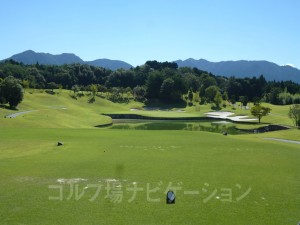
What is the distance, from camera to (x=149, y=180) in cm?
1723

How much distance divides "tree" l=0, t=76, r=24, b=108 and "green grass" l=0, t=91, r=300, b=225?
46.6 metres

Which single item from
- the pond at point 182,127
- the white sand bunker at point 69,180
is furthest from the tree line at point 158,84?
the white sand bunker at point 69,180

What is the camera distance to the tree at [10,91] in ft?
245

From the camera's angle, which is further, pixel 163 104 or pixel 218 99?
pixel 163 104

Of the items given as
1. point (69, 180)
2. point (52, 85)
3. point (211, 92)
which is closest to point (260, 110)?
point (211, 92)

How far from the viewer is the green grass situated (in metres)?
12.4

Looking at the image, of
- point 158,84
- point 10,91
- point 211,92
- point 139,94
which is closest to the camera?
point 10,91

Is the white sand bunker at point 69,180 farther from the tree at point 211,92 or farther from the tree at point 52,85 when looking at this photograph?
the tree at point 52,85

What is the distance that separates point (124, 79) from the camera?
174m

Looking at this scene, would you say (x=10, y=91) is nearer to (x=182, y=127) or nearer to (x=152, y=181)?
(x=182, y=127)

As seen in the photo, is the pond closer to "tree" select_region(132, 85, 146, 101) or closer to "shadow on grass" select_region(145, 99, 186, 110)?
"shadow on grass" select_region(145, 99, 186, 110)

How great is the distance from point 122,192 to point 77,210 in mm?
2731

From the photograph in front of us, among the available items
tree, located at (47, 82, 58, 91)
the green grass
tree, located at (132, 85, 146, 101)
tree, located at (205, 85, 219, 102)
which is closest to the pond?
the green grass

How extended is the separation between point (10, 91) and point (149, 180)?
66530mm
